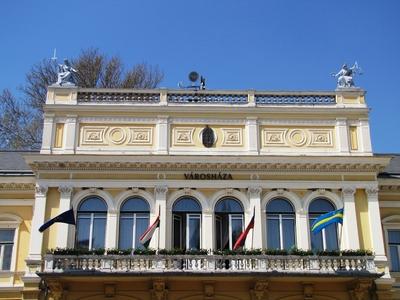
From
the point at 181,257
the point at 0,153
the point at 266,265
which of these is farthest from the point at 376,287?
the point at 0,153

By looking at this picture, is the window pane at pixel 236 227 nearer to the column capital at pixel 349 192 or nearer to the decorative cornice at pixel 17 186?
the column capital at pixel 349 192

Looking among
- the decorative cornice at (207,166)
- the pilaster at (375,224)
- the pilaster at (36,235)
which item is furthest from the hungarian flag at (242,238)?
the pilaster at (36,235)

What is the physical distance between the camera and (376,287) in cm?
2527

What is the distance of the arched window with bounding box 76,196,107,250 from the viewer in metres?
26.2

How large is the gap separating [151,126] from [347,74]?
9373 millimetres

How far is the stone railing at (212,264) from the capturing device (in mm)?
24531

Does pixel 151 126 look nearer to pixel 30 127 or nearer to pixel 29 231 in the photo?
pixel 29 231

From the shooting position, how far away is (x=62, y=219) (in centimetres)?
2464

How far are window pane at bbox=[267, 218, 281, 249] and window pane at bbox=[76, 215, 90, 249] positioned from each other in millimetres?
7466

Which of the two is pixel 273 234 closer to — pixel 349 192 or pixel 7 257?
pixel 349 192

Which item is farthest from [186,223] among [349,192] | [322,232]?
[349,192]

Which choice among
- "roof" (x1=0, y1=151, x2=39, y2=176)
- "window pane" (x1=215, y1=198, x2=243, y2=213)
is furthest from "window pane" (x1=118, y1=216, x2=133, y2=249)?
"roof" (x1=0, y1=151, x2=39, y2=176)

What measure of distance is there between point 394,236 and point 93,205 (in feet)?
42.5

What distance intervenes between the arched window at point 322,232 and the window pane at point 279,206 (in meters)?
0.89
